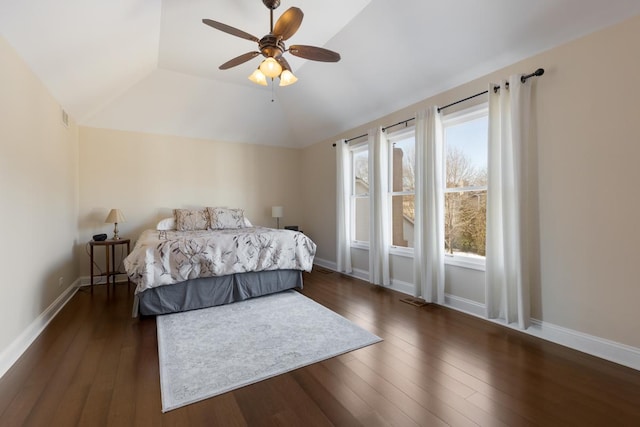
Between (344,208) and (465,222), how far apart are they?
2.00 meters

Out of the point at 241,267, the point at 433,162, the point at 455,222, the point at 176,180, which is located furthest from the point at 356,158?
the point at 176,180

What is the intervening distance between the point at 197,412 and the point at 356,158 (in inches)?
165

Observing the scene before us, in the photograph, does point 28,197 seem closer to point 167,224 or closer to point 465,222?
point 167,224

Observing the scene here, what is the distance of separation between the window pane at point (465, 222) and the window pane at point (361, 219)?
5.07 feet

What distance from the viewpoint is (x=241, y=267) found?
3373 mm

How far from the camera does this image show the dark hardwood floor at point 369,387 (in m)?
1.53

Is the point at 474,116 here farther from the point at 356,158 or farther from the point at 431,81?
the point at 356,158

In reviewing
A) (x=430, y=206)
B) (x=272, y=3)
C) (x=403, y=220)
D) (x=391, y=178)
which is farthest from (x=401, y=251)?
(x=272, y=3)

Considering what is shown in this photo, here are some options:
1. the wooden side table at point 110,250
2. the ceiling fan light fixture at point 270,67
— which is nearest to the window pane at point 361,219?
the ceiling fan light fixture at point 270,67

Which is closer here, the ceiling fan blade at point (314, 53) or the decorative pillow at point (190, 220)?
the ceiling fan blade at point (314, 53)

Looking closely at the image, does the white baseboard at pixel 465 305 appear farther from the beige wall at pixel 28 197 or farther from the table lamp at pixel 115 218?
the table lamp at pixel 115 218

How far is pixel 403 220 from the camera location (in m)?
4.03

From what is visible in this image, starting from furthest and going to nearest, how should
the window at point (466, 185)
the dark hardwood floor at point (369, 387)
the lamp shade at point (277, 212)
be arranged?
the lamp shade at point (277, 212), the window at point (466, 185), the dark hardwood floor at point (369, 387)

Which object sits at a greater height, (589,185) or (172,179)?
(172,179)
